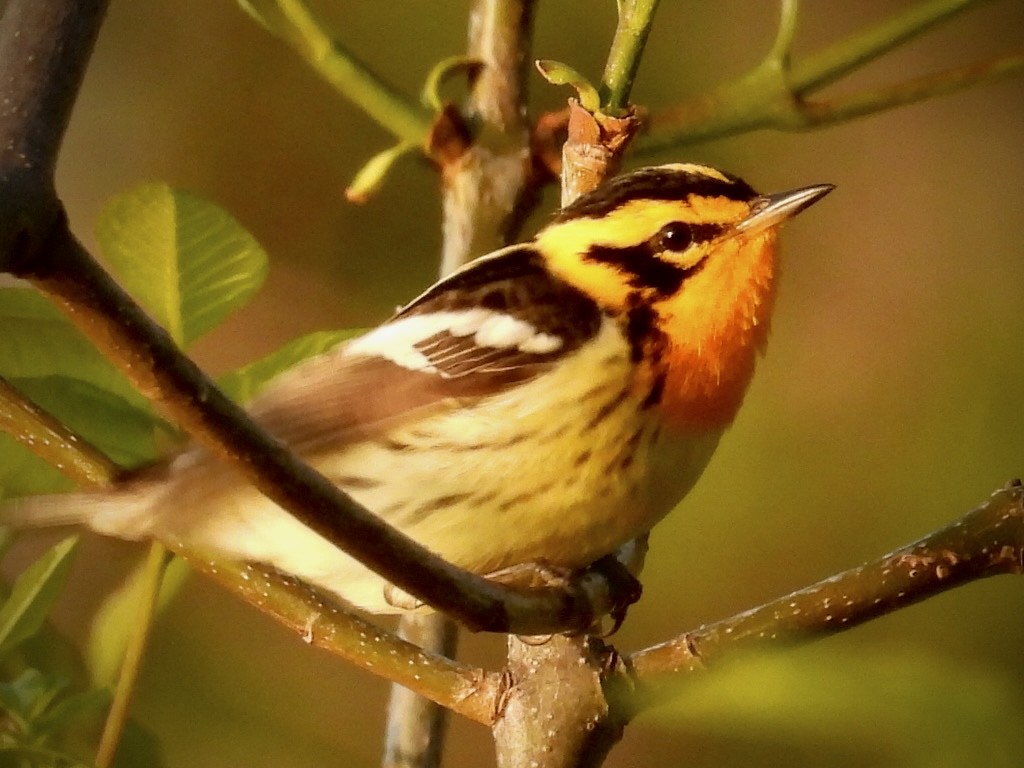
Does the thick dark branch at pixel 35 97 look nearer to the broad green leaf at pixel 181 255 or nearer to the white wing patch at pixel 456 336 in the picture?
the broad green leaf at pixel 181 255

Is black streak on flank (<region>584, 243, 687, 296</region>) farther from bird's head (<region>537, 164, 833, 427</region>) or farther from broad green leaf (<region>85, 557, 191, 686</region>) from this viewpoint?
broad green leaf (<region>85, 557, 191, 686</region>)

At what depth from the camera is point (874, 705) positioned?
76 centimetres

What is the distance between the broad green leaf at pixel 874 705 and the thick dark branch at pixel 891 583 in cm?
3

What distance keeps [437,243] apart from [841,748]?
2.33ft

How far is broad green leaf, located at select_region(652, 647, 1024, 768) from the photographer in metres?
0.73

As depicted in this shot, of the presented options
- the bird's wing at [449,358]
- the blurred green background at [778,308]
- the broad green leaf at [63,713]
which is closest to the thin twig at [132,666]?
the broad green leaf at [63,713]

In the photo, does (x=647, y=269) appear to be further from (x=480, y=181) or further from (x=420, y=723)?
(x=420, y=723)

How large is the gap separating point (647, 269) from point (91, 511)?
37cm

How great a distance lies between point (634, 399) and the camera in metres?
0.80

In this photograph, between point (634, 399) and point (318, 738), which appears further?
point (318, 738)

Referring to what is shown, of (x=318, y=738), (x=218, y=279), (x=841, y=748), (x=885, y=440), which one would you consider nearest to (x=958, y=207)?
(x=885, y=440)

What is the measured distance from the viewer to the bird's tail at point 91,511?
730 millimetres

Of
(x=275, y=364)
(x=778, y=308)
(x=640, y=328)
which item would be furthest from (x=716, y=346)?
(x=778, y=308)

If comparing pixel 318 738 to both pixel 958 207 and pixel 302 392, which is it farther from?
pixel 958 207
